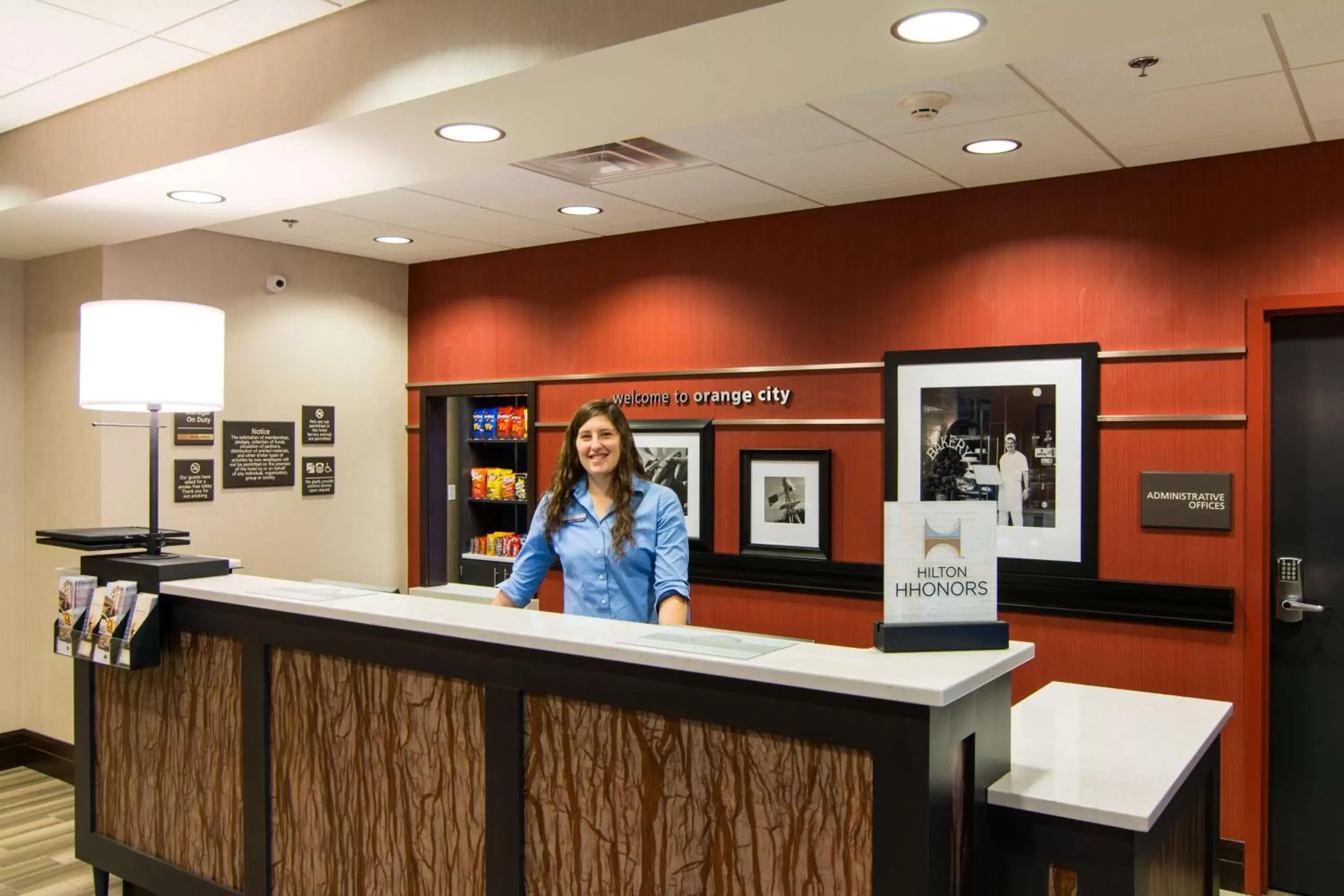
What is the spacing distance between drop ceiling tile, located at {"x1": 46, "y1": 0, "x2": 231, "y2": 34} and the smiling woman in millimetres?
1530

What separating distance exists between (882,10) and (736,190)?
2.22 meters

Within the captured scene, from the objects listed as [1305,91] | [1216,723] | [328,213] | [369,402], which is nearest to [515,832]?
[1216,723]

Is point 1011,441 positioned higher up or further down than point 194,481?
higher up

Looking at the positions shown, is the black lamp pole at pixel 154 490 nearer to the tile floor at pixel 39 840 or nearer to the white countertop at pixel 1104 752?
the tile floor at pixel 39 840

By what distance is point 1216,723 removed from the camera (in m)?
2.33

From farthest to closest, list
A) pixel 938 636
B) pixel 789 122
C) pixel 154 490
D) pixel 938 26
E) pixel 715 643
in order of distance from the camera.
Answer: pixel 789 122 < pixel 154 490 < pixel 938 26 < pixel 715 643 < pixel 938 636

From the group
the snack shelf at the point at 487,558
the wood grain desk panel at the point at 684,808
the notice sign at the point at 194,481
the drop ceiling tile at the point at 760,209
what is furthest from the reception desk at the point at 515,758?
the snack shelf at the point at 487,558

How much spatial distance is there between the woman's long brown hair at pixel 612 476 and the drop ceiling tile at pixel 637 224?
1.94 m

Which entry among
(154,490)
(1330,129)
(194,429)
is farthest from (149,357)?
(1330,129)

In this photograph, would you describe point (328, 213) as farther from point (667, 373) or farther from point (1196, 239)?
point (1196, 239)

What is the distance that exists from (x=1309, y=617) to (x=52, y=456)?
17.7 feet

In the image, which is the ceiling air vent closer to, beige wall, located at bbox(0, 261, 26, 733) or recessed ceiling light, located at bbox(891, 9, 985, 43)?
recessed ceiling light, located at bbox(891, 9, 985, 43)

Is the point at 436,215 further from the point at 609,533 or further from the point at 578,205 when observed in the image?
the point at 609,533

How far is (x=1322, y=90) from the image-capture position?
3027 mm
